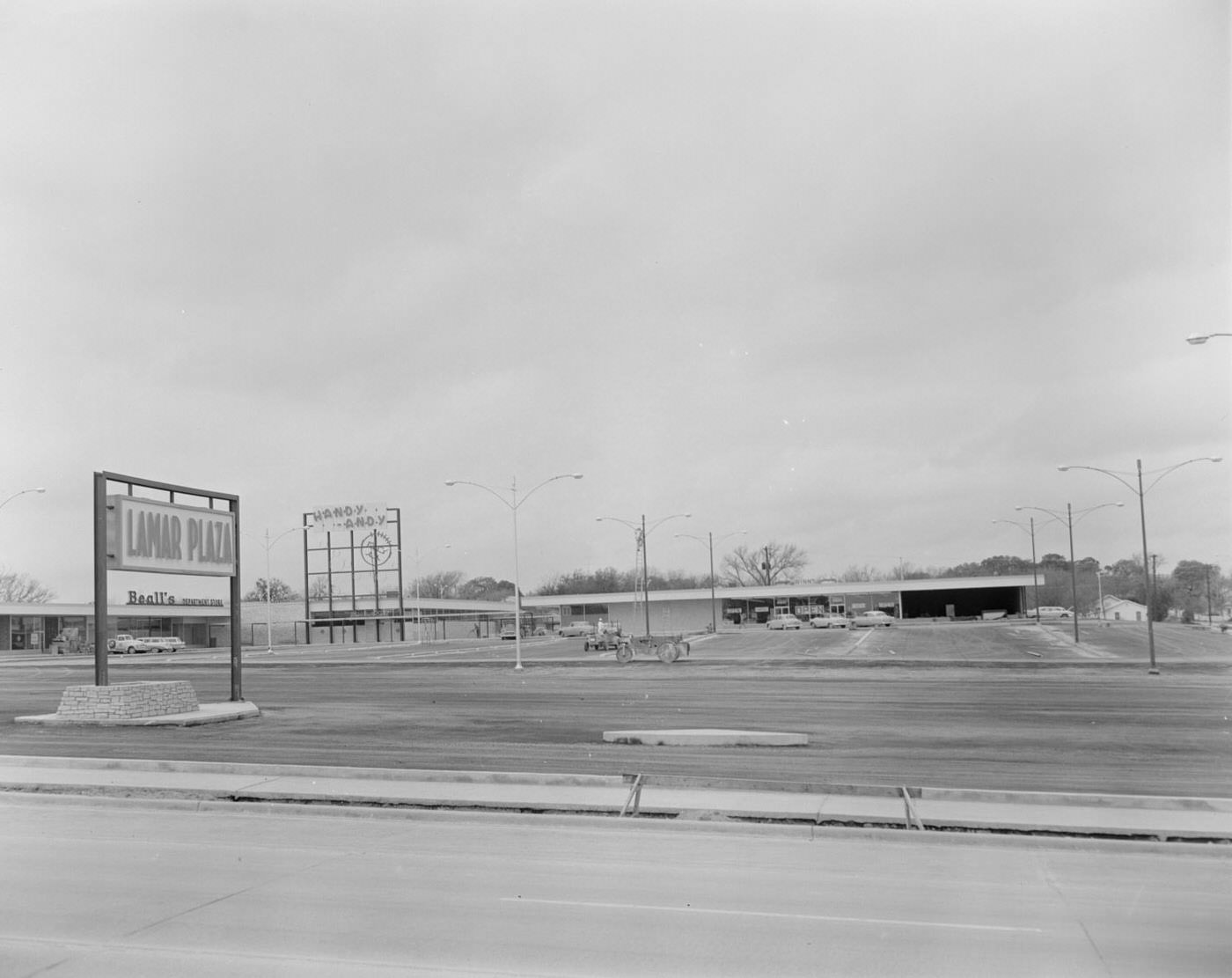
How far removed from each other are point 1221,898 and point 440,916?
6.44m

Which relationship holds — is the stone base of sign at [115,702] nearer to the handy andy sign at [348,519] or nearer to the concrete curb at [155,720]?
the concrete curb at [155,720]

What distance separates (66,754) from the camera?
18.4 m

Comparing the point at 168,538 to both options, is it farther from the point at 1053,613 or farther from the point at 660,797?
the point at 1053,613

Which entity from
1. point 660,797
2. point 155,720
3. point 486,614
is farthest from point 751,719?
point 486,614

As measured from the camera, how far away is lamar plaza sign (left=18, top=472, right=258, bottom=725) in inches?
890

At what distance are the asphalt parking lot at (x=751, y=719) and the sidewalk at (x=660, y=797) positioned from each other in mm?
1196

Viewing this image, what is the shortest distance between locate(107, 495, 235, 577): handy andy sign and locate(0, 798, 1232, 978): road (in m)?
11.6

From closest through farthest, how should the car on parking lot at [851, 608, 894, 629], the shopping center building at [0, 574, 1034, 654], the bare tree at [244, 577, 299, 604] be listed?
the car on parking lot at [851, 608, 894, 629], the shopping center building at [0, 574, 1034, 654], the bare tree at [244, 577, 299, 604]

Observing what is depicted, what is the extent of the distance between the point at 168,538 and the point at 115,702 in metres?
4.06

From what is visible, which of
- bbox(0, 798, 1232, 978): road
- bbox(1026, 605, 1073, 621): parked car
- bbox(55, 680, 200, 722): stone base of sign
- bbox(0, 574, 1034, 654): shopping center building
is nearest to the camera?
bbox(0, 798, 1232, 978): road

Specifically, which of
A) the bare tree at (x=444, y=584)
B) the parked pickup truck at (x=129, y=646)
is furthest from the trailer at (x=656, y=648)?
the bare tree at (x=444, y=584)

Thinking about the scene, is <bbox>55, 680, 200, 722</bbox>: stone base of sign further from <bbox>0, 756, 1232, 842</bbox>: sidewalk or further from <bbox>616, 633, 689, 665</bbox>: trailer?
<bbox>616, 633, 689, 665</bbox>: trailer

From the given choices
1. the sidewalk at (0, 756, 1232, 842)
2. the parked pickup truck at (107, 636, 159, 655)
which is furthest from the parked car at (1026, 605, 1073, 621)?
the sidewalk at (0, 756, 1232, 842)

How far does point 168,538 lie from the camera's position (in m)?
24.9
